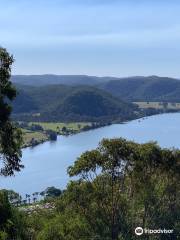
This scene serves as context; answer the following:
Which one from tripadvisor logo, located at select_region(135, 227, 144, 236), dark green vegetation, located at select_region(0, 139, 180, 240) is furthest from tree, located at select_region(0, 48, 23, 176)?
tripadvisor logo, located at select_region(135, 227, 144, 236)

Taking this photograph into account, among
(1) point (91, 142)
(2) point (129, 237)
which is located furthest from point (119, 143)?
(1) point (91, 142)

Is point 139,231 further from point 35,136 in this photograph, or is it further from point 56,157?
point 35,136

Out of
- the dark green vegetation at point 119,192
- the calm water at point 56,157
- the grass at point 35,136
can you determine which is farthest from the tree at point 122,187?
the grass at point 35,136

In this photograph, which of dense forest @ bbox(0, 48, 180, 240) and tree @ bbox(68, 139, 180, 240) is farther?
tree @ bbox(68, 139, 180, 240)

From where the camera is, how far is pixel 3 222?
19.9 metres

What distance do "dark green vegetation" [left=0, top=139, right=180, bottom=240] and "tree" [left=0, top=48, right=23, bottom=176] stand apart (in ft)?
30.1

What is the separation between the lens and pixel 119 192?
89.8 feet

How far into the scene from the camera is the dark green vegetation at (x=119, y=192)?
2567 centimetres

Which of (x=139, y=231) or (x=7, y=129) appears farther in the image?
(x=139, y=231)

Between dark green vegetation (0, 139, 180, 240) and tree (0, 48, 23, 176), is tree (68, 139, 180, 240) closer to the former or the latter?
dark green vegetation (0, 139, 180, 240)

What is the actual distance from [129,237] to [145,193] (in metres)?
2.92

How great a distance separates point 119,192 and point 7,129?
45.9 feet

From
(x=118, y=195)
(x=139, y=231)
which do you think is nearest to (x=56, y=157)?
(x=118, y=195)

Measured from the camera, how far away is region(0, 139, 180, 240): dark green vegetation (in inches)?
1011
